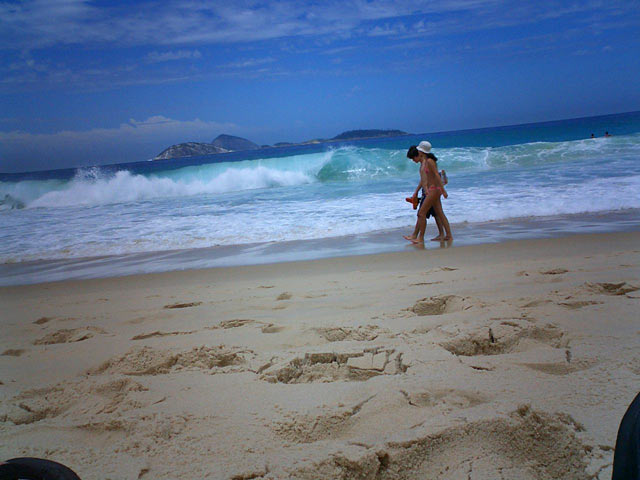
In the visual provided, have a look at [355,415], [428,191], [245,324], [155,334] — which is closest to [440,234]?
[428,191]

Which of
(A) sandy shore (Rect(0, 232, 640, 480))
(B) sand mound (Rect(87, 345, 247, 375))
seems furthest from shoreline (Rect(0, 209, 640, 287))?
(B) sand mound (Rect(87, 345, 247, 375))

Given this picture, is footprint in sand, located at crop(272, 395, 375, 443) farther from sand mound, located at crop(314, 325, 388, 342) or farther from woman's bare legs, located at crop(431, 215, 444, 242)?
woman's bare legs, located at crop(431, 215, 444, 242)

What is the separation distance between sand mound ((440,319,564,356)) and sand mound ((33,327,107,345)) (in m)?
2.49

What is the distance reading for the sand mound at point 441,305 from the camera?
316 centimetres

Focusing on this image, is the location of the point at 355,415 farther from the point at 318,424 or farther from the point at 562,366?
the point at 562,366

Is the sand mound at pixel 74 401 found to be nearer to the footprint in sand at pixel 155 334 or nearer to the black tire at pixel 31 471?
the footprint in sand at pixel 155 334

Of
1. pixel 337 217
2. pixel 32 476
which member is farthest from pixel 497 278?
pixel 337 217

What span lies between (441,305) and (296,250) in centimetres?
335

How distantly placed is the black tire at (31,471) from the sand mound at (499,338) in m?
1.80

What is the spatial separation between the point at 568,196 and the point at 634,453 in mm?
9042

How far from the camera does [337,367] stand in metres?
2.28

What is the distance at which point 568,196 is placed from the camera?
28.9ft

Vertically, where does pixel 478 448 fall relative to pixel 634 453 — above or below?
below

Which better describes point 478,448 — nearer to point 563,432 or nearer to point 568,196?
point 563,432
